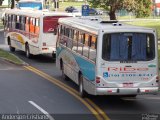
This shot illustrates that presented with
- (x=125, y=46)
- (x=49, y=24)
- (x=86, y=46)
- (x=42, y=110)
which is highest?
(x=125, y=46)

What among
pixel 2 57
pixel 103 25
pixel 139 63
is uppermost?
pixel 103 25

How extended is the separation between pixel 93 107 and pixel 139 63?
198 cm

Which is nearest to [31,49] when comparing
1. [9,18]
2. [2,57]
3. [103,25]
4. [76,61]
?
[2,57]

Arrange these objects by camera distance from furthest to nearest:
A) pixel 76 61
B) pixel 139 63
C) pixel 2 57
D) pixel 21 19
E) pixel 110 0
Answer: pixel 110 0, pixel 21 19, pixel 2 57, pixel 76 61, pixel 139 63

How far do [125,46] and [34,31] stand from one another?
46.1ft

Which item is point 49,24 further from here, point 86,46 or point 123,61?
point 123,61

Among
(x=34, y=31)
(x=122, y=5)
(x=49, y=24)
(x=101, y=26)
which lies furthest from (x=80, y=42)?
(x=122, y=5)

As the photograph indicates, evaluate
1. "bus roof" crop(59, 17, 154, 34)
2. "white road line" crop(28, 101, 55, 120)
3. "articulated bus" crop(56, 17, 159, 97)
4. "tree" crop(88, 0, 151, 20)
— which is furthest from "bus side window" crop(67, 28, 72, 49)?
"tree" crop(88, 0, 151, 20)

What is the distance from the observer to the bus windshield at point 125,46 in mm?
15609

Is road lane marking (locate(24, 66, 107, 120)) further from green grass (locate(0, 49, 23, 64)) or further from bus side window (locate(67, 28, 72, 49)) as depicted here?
bus side window (locate(67, 28, 72, 49))

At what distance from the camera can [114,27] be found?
15.9 metres

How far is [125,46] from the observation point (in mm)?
15680

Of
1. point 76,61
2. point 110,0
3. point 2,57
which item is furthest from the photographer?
point 110,0

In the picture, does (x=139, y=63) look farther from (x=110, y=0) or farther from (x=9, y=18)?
(x=110, y=0)
